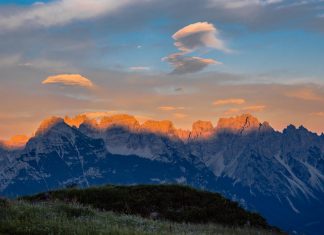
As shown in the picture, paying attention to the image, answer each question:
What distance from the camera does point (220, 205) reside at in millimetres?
38531

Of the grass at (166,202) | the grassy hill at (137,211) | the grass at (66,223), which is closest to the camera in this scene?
the grass at (66,223)

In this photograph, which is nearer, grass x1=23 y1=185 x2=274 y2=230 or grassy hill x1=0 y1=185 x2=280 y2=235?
grassy hill x1=0 y1=185 x2=280 y2=235

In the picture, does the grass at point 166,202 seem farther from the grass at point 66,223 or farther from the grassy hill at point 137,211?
the grass at point 66,223

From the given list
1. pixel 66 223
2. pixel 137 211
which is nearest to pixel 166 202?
pixel 137 211

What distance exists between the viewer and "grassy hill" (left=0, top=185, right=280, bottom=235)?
2359 cm

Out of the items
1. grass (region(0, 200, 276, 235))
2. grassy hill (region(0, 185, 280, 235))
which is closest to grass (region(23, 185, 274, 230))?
grassy hill (region(0, 185, 280, 235))

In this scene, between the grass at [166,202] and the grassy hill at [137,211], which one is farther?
the grass at [166,202]

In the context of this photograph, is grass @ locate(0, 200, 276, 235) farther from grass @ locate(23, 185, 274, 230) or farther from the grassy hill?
grass @ locate(23, 185, 274, 230)

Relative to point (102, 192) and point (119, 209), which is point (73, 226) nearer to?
point (119, 209)

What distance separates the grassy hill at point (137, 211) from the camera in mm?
23594

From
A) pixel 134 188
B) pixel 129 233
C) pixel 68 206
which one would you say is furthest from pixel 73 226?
pixel 134 188

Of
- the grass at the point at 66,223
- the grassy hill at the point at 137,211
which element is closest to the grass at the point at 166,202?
the grassy hill at the point at 137,211

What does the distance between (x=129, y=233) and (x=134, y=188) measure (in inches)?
896

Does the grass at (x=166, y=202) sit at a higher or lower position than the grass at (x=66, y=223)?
lower
